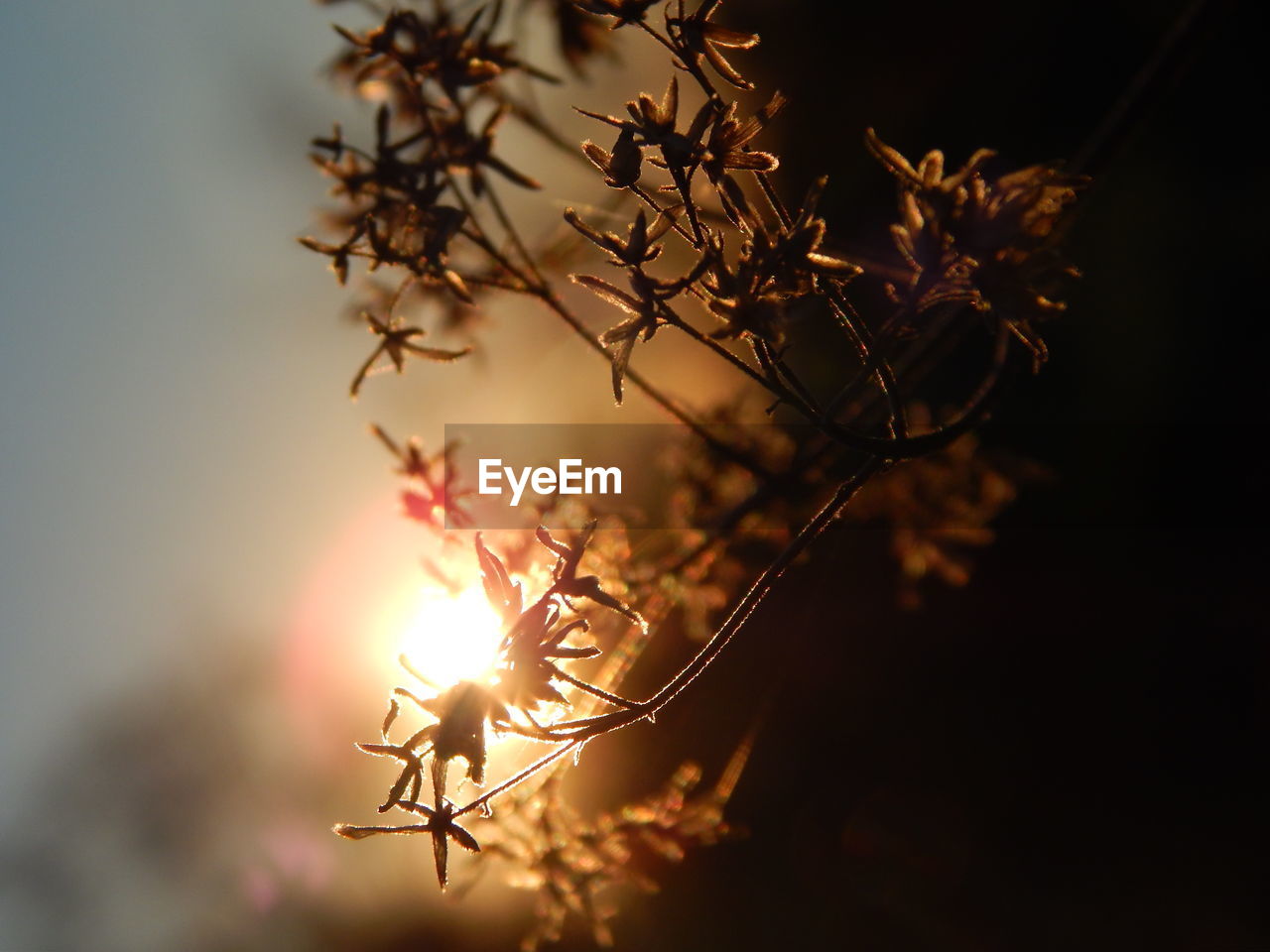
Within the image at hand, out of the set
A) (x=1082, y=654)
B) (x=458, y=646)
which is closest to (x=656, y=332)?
(x=458, y=646)

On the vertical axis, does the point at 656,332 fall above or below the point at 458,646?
above

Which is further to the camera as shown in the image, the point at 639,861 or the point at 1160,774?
the point at 1160,774

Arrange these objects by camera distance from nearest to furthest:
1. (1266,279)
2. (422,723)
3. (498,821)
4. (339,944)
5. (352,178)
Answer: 1. (422,723)
2. (352,178)
3. (498,821)
4. (1266,279)
5. (339,944)

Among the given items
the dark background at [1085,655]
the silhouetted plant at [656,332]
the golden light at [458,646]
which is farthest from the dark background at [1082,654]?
the golden light at [458,646]

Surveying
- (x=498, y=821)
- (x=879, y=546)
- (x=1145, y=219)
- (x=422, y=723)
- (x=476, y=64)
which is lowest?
(x=422, y=723)

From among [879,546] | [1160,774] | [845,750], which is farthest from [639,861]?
[1160,774]

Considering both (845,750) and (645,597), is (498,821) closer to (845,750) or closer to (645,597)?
(645,597)

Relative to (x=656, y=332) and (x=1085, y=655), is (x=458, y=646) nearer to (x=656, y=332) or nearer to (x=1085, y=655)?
(x=656, y=332)
